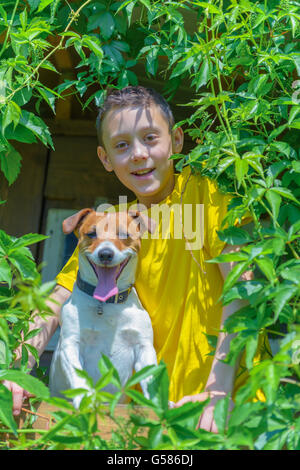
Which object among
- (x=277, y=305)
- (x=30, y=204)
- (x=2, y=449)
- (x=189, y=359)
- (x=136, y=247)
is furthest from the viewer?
(x=30, y=204)

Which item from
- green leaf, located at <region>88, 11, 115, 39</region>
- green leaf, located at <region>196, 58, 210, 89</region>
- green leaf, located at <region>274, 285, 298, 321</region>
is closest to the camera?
green leaf, located at <region>274, 285, 298, 321</region>

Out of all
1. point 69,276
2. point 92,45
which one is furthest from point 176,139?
point 69,276

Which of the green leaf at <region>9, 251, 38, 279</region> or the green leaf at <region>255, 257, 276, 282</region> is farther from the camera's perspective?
the green leaf at <region>9, 251, 38, 279</region>

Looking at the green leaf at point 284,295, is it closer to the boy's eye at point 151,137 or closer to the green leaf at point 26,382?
the green leaf at point 26,382

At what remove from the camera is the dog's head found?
1.68m

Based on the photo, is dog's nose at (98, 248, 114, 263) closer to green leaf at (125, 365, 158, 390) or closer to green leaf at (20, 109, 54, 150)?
green leaf at (125, 365, 158, 390)

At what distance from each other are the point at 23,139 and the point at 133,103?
1.42 feet

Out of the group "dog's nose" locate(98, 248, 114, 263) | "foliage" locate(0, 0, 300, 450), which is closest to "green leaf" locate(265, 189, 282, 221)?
"foliage" locate(0, 0, 300, 450)

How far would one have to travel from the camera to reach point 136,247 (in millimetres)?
1812

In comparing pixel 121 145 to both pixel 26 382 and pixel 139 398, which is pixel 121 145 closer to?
pixel 26 382

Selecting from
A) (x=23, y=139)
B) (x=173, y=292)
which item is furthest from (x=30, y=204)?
(x=173, y=292)

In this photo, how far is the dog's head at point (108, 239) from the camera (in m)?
1.68

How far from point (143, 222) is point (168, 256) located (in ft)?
1.14

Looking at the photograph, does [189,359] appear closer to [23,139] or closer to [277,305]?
[277,305]
